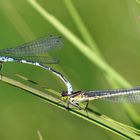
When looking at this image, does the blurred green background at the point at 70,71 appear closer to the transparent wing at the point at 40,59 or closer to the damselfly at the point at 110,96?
the transparent wing at the point at 40,59

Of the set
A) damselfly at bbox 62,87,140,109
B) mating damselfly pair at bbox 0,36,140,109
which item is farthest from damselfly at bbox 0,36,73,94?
damselfly at bbox 62,87,140,109

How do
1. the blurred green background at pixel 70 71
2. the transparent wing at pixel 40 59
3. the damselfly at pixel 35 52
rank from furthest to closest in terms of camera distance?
the blurred green background at pixel 70 71 < the damselfly at pixel 35 52 < the transparent wing at pixel 40 59

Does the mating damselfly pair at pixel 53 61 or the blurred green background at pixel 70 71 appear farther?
the blurred green background at pixel 70 71

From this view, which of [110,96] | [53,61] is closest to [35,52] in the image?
[53,61]

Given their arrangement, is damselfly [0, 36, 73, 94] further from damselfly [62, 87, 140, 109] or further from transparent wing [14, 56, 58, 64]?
damselfly [62, 87, 140, 109]

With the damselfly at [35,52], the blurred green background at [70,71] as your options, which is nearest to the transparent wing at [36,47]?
the damselfly at [35,52]

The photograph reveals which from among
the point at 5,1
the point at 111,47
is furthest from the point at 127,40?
the point at 5,1
